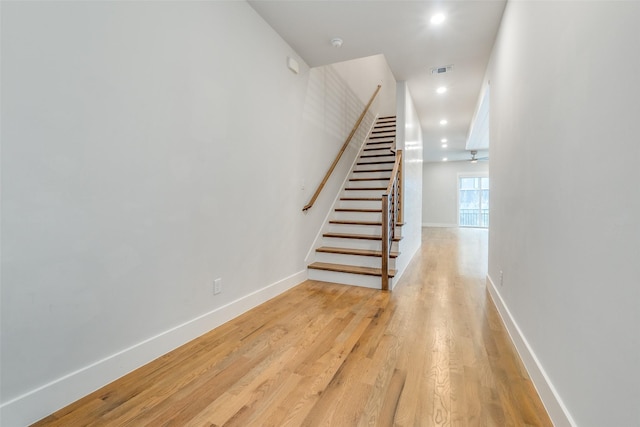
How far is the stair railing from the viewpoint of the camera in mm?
3273

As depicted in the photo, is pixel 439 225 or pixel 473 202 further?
pixel 439 225

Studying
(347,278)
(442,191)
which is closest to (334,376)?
(347,278)

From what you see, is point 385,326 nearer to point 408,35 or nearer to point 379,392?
point 379,392

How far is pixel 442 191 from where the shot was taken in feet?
38.8

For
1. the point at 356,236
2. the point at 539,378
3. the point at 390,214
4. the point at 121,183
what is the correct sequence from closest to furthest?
the point at 539,378
the point at 121,183
the point at 390,214
the point at 356,236

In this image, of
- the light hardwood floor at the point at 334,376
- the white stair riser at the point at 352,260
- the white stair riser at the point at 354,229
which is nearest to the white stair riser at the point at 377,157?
the white stair riser at the point at 354,229

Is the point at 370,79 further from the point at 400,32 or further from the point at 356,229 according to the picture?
the point at 356,229

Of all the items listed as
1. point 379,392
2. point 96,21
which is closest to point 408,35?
point 96,21

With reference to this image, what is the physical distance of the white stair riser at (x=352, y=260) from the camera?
357 cm

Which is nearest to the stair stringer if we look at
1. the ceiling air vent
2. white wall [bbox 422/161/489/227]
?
the ceiling air vent

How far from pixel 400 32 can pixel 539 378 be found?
9.71 ft

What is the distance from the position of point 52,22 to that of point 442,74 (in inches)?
157

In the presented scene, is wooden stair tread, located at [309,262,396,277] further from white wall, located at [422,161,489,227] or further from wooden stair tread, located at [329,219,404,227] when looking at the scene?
white wall, located at [422,161,489,227]

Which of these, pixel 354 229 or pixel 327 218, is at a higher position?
pixel 327 218
